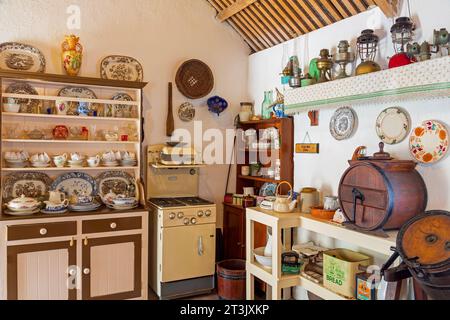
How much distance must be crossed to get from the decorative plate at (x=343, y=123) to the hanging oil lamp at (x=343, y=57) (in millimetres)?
266

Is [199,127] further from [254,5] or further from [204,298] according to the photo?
[204,298]

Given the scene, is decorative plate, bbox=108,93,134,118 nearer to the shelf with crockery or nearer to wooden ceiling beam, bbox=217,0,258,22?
the shelf with crockery

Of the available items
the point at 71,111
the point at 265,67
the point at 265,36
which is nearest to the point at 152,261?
the point at 71,111

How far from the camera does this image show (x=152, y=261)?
141 inches

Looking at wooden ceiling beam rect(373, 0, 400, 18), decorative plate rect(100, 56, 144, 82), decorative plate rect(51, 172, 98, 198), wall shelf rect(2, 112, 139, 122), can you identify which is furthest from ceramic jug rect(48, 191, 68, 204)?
wooden ceiling beam rect(373, 0, 400, 18)

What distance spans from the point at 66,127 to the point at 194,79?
1.33 metres

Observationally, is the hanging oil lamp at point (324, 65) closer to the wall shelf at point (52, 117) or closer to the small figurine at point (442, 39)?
the small figurine at point (442, 39)

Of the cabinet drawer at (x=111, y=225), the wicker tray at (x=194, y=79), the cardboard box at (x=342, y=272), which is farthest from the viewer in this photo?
the wicker tray at (x=194, y=79)

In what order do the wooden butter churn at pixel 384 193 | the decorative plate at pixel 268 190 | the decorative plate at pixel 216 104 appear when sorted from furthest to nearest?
the decorative plate at pixel 216 104
the decorative plate at pixel 268 190
the wooden butter churn at pixel 384 193

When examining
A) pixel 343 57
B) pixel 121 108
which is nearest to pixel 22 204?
pixel 121 108

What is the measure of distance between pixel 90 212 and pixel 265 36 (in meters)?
2.37

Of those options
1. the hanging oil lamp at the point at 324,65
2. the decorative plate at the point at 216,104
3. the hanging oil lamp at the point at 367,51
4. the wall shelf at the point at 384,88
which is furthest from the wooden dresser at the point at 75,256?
the hanging oil lamp at the point at 367,51

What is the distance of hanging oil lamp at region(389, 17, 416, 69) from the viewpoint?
222 centimetres

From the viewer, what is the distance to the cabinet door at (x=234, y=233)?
3.69 meters
